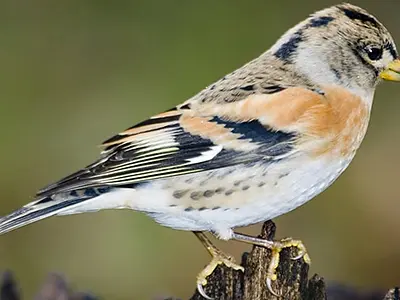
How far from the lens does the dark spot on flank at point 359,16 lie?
454 cm

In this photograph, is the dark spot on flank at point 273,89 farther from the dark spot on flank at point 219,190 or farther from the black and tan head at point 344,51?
the dark spot on flank at point 219,190

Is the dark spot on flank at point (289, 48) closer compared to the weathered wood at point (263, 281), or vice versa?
the weathered wood at point (263, 281)

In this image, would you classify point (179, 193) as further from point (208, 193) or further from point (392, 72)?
point (392, 72)

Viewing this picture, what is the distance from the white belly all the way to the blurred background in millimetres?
1723

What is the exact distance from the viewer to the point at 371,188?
281 inches

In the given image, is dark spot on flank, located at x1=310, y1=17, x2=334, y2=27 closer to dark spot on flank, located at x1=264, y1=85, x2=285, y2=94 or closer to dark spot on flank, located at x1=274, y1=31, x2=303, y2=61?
dark spot on flank, located at x1=274, y1=31, x2=303, y2=61

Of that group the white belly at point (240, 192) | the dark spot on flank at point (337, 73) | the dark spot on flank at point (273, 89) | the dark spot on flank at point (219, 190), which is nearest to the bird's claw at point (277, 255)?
the white belly at point (240, 192)

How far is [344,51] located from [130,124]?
10.4 feet

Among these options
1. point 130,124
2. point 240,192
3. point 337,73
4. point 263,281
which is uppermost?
point 337,73

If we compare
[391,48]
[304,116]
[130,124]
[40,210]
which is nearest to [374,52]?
[391,48]

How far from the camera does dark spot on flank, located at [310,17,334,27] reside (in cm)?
463

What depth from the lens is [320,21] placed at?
4.66 metres

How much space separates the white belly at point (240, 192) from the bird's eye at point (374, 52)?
49cm

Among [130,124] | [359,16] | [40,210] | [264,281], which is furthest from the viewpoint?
[130,124]
